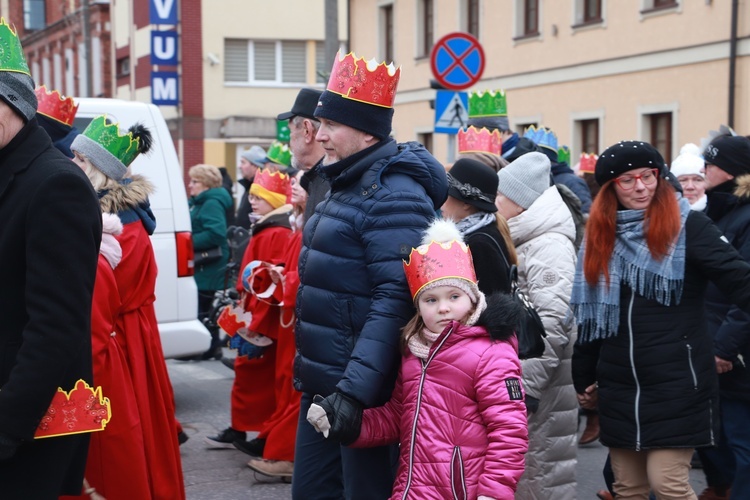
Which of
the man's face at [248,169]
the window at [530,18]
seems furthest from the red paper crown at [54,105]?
the window at [530,18]

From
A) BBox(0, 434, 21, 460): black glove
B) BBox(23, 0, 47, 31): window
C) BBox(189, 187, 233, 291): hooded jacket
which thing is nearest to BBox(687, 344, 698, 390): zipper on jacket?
BBox(0, 434, 21, 460): black glove

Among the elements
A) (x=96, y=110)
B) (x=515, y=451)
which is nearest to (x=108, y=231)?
(x=515, y=451)

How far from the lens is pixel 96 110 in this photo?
7613 millimetres

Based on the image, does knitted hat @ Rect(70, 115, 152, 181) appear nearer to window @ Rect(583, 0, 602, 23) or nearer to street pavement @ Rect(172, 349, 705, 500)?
street pavement @ Rect(172, 349, 705, 500)

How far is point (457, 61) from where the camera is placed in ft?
40.2

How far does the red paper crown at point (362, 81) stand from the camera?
4.12 meters

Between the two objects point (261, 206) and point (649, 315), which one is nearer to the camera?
point (649, 315)

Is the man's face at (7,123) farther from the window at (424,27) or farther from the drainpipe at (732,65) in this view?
the window at (424,27)

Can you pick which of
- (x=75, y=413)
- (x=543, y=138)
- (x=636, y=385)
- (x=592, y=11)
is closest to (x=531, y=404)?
(x=636, y=385)

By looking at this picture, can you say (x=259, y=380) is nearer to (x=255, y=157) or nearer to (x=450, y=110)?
(x=255, y=157)

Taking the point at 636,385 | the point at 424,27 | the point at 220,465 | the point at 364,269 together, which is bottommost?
the point at 220,465

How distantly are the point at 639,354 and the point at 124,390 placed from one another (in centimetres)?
216

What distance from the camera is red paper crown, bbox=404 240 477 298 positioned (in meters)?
3.79

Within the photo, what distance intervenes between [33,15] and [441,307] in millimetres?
59587
